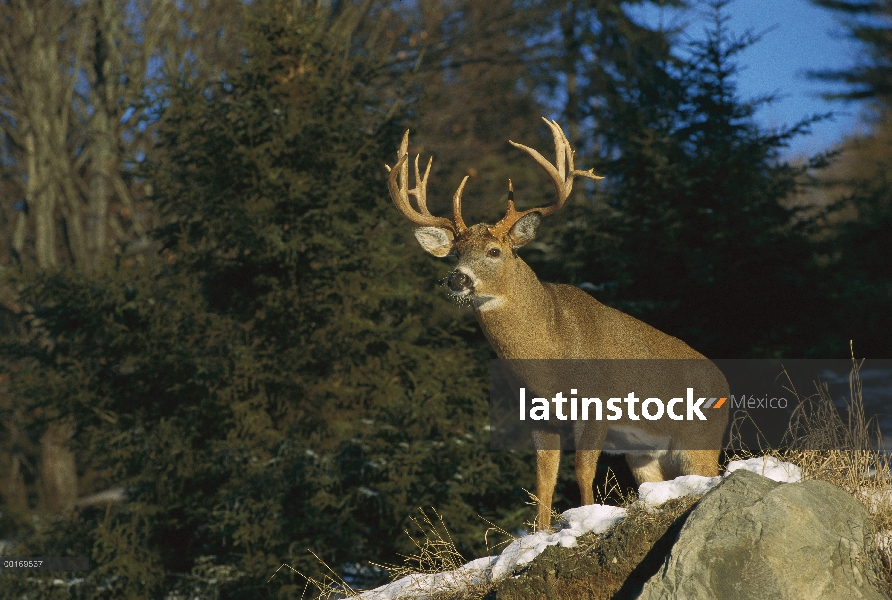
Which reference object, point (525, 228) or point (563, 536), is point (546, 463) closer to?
point (563, 536)

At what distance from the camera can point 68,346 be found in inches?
432

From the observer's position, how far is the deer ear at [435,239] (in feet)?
22.0

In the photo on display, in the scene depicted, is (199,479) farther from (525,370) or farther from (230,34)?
(230,34)

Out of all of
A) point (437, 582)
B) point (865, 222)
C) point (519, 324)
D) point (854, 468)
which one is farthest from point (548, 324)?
Answer: point (865, 222)

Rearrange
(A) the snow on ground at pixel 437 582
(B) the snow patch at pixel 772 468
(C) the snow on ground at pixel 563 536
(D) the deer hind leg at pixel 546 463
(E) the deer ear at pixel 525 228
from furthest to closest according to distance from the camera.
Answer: (E) the deer ear at pixel 525 228
(D) the deer hind leg at pixel 546 463
(B) the snow patch at pixel 772 468
(A) the snow on ground at pixel 437 582
(C) the snow on ground at pixel 563 536

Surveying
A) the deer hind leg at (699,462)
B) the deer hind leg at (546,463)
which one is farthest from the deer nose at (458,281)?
the deer hind leg at (699,462)

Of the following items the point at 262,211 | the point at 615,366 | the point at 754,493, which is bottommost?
the point at 754,493

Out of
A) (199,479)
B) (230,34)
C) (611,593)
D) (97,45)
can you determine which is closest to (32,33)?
(97,45)

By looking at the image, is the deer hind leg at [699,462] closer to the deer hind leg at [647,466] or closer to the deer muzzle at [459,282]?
the deer hind leg at [647,466]

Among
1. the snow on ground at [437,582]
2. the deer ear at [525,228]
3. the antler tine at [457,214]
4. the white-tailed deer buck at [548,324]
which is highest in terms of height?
the antler tine at [457,214]

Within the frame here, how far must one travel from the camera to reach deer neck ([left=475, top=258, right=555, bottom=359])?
6348 millimetres

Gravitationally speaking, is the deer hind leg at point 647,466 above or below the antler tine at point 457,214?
below

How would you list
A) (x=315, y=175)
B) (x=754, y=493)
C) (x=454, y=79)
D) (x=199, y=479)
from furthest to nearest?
(x=454, y=79) → (x=315, y=175) → (x=199, y=479) → (x=754, y=493)

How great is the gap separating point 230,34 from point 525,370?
1266 cm
